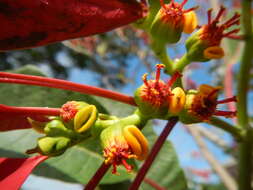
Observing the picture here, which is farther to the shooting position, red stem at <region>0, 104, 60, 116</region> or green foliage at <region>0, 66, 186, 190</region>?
green foliage at <region>0, 66, 186, 190</region>

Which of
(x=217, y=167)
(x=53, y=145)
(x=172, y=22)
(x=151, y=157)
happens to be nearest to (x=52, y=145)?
(x=53, y=145)

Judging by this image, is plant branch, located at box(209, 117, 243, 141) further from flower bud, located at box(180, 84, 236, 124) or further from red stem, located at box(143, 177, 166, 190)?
red stem, located at box(143, 177, 166, 190)

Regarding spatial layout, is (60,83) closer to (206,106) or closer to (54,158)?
(206,106)

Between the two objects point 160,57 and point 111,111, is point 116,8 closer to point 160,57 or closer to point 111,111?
point 160,57

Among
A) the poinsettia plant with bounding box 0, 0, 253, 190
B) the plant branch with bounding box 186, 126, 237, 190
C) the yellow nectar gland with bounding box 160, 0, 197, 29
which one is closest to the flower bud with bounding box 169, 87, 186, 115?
the poinsettia plant with bounding box 0, 0, 253, 190

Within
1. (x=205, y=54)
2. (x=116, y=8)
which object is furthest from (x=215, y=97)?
(x=116, y=8)

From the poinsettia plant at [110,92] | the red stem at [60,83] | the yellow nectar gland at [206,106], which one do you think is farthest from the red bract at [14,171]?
the yellow nectar gland at [206,106]
